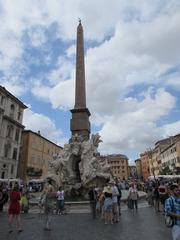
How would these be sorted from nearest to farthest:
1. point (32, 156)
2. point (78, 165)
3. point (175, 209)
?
1. point (175, 209)
2. point (78, 165)
3. point (32, 156)

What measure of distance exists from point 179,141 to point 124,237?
50821 mm

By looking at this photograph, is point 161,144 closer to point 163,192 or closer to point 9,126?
point 9,126

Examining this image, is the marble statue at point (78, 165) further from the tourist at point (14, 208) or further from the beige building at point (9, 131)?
the beige building at point (9, 131)

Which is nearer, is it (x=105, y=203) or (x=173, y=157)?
(x=105, y=203)

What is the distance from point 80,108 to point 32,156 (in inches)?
1255

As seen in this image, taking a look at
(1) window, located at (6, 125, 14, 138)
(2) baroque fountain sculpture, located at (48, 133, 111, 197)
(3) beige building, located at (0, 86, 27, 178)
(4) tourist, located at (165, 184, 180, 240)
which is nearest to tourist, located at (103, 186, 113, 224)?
(4) tourist, located at (165, 184, 180, 240)

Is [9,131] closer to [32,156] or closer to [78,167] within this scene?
[32,156]

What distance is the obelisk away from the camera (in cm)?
1888

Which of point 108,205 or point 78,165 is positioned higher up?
point 78,165

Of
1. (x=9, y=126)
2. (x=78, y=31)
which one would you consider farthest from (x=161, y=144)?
(x=78, y=31)

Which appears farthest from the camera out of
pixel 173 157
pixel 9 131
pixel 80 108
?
pixel 173 157

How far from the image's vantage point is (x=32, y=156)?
48.4 metres

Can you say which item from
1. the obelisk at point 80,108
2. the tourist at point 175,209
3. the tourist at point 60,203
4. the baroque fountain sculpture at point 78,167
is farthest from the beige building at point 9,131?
the tourist at point 175,209

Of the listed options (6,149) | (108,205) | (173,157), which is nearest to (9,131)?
(6,149)
